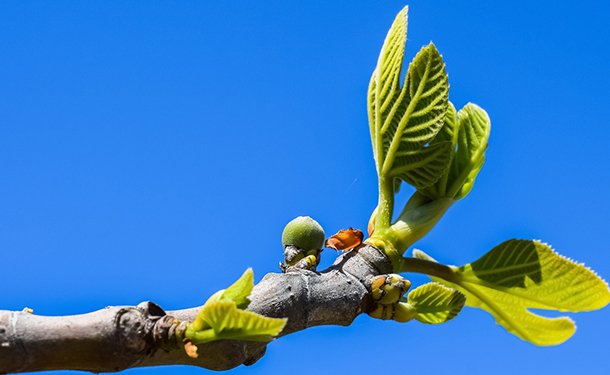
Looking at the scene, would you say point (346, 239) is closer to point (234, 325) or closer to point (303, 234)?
point (303, 234)

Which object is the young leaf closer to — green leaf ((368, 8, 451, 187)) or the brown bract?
the brown bract

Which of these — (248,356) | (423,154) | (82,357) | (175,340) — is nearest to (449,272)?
(423,154)

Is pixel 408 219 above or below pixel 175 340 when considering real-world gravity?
above

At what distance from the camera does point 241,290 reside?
1.25 meters

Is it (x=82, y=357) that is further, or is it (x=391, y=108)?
(x=391, y=108)

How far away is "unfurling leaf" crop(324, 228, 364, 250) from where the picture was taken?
1.76 meters

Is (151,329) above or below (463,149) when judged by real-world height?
below

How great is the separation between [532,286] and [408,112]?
577mm

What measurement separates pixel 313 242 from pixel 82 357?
31.0 inches

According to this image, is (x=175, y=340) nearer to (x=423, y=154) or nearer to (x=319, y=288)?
(x=319, y=288)

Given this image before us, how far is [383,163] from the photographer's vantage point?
188cm

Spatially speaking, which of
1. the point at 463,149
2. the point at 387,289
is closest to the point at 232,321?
the point at 387,289

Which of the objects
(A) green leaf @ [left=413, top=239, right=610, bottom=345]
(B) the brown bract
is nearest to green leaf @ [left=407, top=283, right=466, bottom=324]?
(A) green leaf @ [left=413, top=239, right=610, bottom=345]

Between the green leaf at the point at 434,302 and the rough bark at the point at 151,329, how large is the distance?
0.66 feet
